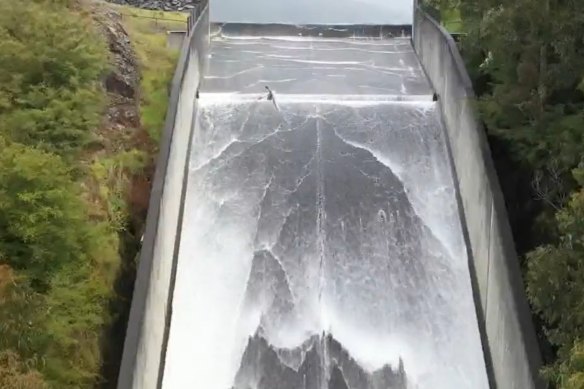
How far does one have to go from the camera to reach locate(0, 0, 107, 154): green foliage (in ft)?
30.7

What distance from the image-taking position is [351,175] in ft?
38.6

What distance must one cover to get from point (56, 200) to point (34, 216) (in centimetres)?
40

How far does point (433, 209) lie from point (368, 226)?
119 centimetres

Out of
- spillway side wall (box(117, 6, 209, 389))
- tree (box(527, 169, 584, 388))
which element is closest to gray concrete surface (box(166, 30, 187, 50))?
spillway side wall (box(117, 6, 209, 389))

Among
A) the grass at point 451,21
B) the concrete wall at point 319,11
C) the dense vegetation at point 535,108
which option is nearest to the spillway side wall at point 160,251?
the dense vegetation at point 535,108

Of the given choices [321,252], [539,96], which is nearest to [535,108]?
[539,96]

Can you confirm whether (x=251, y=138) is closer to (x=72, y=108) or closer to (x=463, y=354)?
(x=72, y=108)

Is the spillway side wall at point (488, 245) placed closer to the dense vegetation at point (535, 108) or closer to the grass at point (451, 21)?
the dense vegetation at point (535, 108)

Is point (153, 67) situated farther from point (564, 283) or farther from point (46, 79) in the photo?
point (564, 283)

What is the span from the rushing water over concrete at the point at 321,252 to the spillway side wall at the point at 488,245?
8.7 inches

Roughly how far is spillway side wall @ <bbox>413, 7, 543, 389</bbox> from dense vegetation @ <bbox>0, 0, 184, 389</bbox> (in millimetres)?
4885

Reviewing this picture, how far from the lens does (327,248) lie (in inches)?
414

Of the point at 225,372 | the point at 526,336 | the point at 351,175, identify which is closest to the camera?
the point at 526,336

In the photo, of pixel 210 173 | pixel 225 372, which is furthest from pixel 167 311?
pixel 210 173
